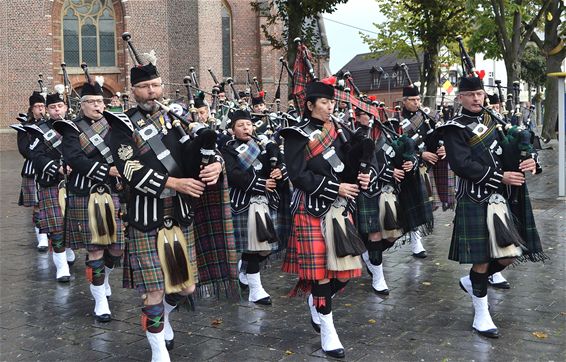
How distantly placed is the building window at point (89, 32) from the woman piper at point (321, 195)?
27.4 m

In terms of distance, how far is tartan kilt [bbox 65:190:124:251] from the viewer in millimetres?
7047

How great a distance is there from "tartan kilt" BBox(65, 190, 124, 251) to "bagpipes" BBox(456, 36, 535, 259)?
11.5 feet

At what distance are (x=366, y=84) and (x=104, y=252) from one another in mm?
69173

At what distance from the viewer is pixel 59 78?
31.6 meters

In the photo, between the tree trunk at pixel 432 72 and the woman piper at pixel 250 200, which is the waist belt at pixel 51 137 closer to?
the woman piper at pixel 250 200

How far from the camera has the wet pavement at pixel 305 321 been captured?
18.6 ft

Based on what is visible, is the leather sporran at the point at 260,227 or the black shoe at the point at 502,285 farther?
the black shoe at the point at 502,285

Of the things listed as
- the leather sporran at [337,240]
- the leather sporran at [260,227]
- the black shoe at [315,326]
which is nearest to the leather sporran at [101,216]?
the leather sporran at [260,227]

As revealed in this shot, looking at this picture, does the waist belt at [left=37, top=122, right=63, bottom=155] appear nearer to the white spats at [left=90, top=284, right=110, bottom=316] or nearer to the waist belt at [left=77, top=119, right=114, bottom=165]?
the waist belt at [left=77, top=119, right=114, bottom=165]

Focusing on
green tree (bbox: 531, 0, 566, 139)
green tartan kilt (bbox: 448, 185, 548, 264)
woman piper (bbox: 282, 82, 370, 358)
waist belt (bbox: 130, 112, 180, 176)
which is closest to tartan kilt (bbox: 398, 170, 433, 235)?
green tartan kilt (bbox: 448, 185, 548, 264)

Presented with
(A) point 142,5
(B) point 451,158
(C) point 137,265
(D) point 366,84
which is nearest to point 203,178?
(C) point 137,265

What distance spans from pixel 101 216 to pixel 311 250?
7.89 feet

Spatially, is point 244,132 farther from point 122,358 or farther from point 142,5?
point 142,5

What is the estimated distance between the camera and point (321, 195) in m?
5.54
